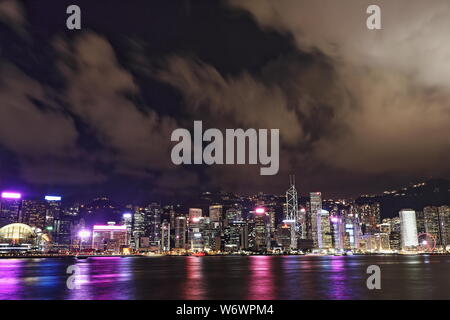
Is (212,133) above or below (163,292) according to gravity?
above
